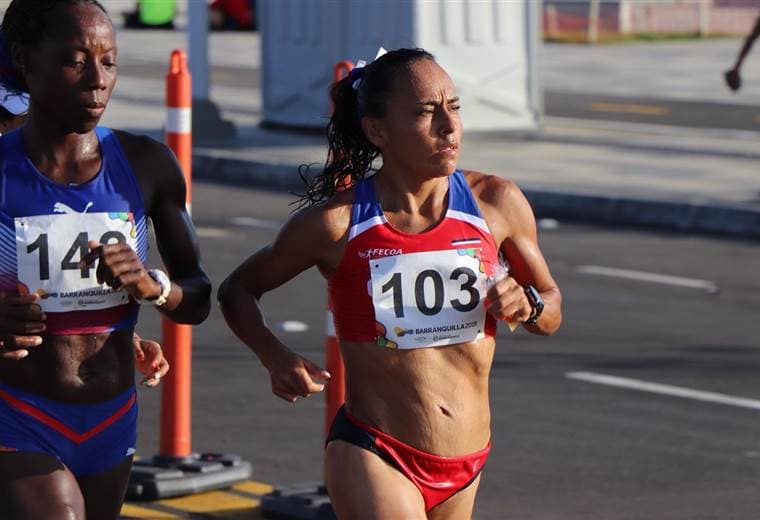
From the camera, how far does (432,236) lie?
16.1 ft

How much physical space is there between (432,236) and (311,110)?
16558mm

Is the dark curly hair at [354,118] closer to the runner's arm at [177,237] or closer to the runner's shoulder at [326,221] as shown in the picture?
the runner's shoulder at [326,221]

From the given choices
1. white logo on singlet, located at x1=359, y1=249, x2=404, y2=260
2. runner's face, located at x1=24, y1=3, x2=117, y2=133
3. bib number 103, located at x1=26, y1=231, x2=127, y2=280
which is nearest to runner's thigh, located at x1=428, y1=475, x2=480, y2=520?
white logo on singlet, located at x1=359, y1=249, x2=404, y2=260

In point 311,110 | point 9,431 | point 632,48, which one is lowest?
point 632,48

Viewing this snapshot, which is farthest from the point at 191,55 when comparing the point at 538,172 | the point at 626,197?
the point at 626,197

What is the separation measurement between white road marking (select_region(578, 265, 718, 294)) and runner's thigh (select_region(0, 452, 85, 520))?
8.34 m

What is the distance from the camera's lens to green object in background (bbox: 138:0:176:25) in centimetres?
3931

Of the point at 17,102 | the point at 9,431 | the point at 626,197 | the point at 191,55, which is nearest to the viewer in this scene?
the point at 9,431

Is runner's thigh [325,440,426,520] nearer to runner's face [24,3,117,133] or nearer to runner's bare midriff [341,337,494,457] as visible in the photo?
runner's bare midriff [341,337,494,457]

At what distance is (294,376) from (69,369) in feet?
1.79

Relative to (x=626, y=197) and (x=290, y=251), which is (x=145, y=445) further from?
(x=626, y=197)

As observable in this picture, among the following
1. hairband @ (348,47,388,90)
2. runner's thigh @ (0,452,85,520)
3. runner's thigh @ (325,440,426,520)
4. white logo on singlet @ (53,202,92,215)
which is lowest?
runner's thigh @ (325,440,426,520)

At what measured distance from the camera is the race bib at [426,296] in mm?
4875

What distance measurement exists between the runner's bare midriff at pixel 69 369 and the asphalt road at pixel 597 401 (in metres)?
2.85
